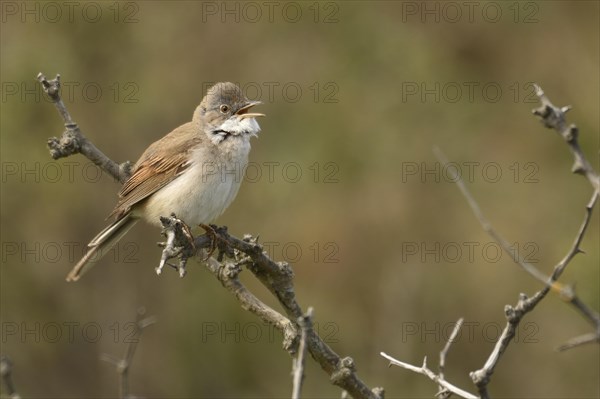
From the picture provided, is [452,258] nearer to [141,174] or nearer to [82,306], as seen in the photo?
[82,306]

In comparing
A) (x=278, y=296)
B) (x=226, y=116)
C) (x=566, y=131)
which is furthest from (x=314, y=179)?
(x=566, y=131)

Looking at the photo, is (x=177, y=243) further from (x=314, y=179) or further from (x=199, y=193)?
(x=314, y=179)

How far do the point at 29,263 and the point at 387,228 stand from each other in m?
3.88

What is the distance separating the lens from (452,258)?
968 cm

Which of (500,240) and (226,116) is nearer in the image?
(500,240)

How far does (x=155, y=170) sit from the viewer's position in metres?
5.95

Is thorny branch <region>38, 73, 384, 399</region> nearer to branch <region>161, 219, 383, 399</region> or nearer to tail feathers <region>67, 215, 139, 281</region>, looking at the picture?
branch <region>161, 219, 383, 399</region>

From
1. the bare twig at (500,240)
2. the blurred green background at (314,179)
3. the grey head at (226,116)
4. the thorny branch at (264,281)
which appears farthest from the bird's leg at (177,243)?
the blurred green background at (314,179)

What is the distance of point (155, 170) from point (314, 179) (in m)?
3.99

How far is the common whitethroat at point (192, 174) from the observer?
18.5 feet

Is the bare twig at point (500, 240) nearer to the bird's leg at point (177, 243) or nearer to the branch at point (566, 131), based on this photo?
the branch at point (566, 131)

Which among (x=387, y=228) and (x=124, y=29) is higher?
(x=124, y=29)

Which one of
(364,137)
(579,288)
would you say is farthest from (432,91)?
(579,288)

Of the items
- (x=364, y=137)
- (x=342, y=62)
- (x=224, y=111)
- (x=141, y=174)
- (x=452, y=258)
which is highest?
(x=342, y=62)
